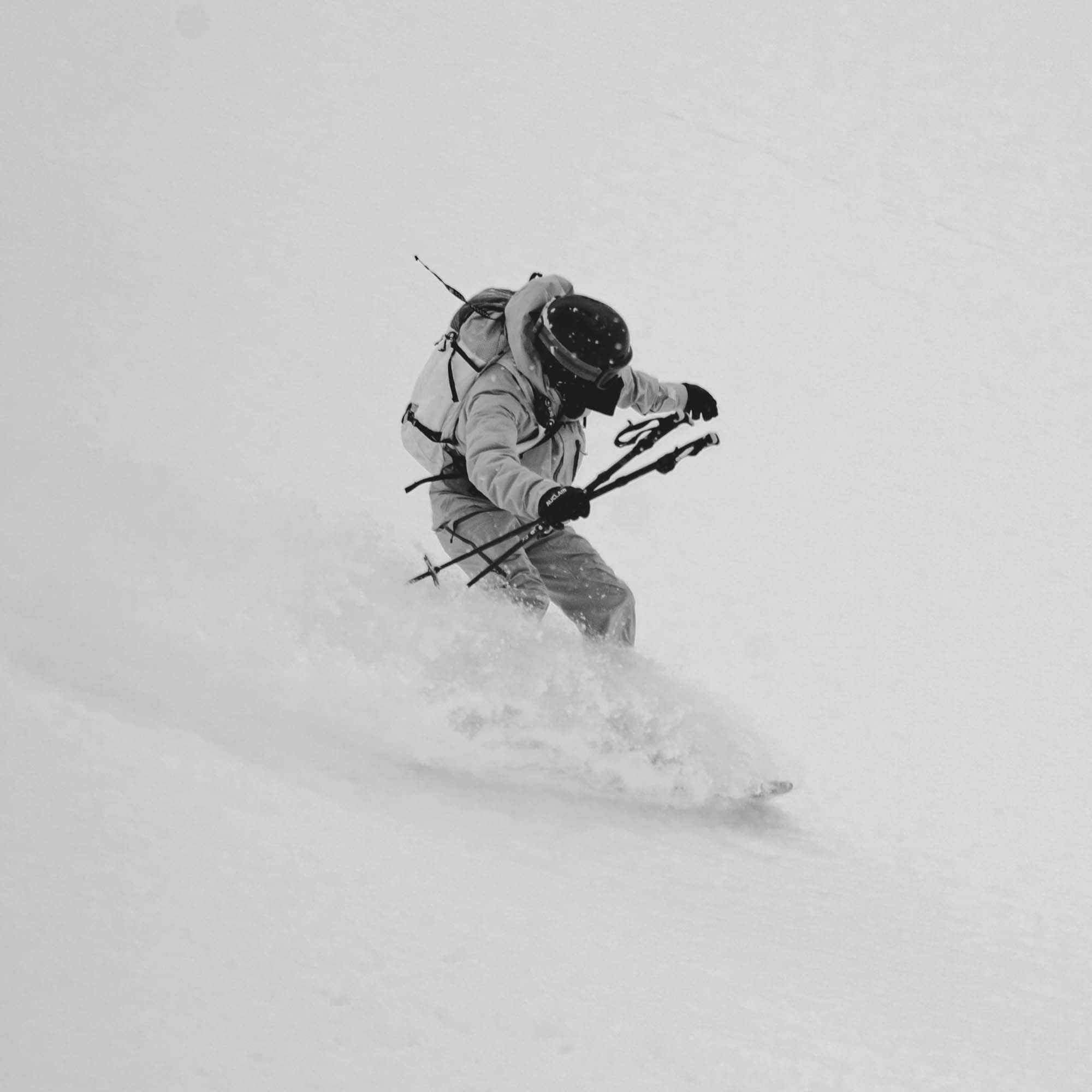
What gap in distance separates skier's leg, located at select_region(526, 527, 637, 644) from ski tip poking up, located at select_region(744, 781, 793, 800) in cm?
80

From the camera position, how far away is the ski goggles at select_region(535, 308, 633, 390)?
4543 mm

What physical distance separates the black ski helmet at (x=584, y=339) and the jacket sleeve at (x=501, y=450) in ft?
0.89

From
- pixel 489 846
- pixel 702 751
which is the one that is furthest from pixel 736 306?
pixel 489 846

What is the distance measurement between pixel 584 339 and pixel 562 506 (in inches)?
25.7

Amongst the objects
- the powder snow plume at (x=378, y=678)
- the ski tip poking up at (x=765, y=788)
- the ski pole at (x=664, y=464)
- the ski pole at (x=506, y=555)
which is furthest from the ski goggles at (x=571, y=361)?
the ski tip poking up at (x=765, y=788)

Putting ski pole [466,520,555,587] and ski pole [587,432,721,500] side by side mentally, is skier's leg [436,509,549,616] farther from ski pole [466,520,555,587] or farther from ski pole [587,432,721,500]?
ski pole [587,432,721,500]

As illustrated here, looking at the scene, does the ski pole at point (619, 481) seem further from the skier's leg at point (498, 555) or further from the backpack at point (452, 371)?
the backpack at point (452, 371)

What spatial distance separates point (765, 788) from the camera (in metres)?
5.10

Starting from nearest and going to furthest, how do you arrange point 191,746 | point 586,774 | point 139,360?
point 191,746 → point 586,774 → point 139,360

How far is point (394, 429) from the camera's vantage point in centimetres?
1129

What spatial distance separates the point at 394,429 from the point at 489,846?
7.53 metres

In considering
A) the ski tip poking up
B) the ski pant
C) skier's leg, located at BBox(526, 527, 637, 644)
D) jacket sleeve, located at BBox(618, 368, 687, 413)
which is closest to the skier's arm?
the ski pant

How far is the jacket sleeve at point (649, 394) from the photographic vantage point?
5.44 metres

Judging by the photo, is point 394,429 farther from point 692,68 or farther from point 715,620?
point 692,68
